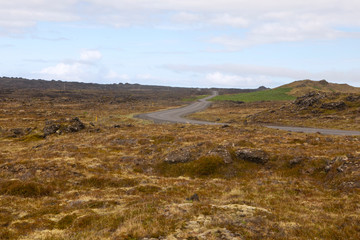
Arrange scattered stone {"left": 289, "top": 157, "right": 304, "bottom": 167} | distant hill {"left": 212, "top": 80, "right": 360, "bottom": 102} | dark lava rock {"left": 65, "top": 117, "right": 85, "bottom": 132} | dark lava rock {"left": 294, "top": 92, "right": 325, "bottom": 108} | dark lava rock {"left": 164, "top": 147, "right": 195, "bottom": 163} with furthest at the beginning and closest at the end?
1. distant hill {"left": 212, "top": 80, "right": 360, "bottom": 102}
2. dark lava rock {"left": 294, "top": 92, "right": 325, "bottom": 108}
3. dark lava rock {"left": 65, "top": 117, "right": 85, "bottom": 132}
4. dark lava rock {"left": 164, "top": 147, "right": 195, "bottom": 163}
5. scattered stone {"left": 289, "top": 157, "right": 304, "bottom": 167}

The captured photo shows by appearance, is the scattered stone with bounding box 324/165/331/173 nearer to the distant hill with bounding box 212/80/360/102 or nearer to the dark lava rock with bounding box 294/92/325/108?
the dark lava rock with bounding box 294/92/325/108

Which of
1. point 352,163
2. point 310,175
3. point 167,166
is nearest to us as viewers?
point 352,163

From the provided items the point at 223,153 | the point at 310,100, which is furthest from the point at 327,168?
the point at 310,100

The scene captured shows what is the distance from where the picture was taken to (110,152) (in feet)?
90.5

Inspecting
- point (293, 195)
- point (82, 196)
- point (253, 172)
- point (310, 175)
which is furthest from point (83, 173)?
point (310, 175)

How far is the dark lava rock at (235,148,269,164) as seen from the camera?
68.9 ft

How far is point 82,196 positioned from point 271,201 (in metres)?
10.7

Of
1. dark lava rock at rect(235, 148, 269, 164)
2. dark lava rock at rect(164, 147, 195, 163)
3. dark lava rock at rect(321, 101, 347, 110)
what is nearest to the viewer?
dark lava rock at rect(235, 148, 269, 164)

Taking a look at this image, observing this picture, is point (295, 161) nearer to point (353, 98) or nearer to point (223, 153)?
point (223, 153)

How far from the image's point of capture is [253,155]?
2112cm

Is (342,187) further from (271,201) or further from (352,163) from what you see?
(271,201)

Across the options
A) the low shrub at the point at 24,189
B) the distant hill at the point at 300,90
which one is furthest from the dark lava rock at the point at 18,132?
the distant hill at the point at 300,90

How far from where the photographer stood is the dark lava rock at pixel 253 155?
2102 centimetres

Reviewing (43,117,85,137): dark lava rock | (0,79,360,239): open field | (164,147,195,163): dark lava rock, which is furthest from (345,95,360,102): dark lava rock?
(43,117,85,137): dark lava rock
